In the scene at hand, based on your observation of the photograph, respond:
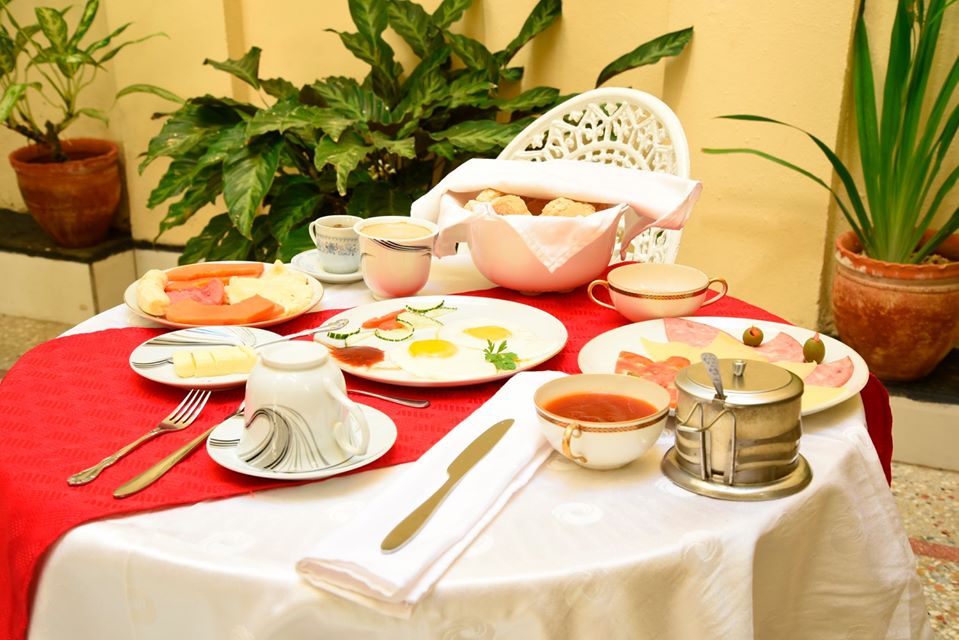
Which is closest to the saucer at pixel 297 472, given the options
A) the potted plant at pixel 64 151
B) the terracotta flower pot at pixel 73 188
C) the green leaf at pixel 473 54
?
the green leaf at pixel 473 54

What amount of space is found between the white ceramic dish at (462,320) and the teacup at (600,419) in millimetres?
169

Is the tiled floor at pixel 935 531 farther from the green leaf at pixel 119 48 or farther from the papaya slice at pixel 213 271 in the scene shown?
the green leaf at pixel 119 48

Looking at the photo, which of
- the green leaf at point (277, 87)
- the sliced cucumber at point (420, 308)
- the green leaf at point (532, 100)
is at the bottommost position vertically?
the sliced cucumber at point (420, 308)

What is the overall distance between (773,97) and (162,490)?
2335 millimetres

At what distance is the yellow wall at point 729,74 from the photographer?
2760 millimetres

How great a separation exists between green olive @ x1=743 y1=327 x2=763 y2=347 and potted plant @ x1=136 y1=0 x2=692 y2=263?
1.54 m

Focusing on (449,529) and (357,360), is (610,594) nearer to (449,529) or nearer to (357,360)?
(449,529)

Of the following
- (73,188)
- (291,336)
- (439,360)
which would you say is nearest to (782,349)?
(439,360)

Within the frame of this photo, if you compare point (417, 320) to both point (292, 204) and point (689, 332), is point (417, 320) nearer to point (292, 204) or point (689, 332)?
point (689, 332)

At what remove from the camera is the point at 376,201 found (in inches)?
117

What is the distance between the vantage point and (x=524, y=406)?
3.70 ft

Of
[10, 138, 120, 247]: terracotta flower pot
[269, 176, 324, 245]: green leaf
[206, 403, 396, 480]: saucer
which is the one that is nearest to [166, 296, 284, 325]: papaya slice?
[206, 403, 396, 480]: saucer

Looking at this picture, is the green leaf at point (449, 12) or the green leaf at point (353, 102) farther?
the green leaf at point (449, 12)

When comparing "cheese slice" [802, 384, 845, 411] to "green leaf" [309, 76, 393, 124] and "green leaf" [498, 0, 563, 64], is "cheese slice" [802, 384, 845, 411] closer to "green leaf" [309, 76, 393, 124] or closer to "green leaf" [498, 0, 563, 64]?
"green leaf" [309, 76, 393, 124]
